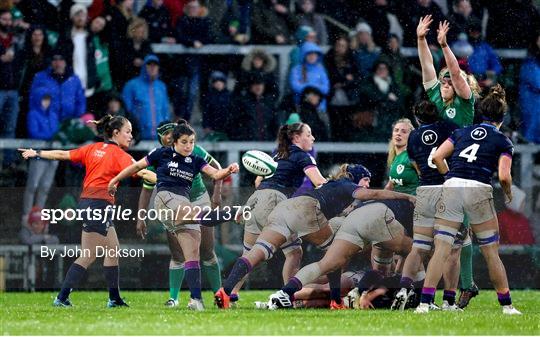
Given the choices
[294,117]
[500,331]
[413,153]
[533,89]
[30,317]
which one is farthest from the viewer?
[533,89]

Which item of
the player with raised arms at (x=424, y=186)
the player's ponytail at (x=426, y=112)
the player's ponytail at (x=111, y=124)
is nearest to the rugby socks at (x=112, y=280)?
the player's ponytail at (x=111, y=124)

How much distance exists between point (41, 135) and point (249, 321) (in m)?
6.76

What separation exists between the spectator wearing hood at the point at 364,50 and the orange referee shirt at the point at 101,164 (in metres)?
6.01

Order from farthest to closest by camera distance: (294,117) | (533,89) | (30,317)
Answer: (533,89) → (294,117) → (30,317)

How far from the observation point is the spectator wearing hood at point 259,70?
1723 centimetres

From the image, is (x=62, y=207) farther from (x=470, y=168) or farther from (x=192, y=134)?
(x=470, y=168)

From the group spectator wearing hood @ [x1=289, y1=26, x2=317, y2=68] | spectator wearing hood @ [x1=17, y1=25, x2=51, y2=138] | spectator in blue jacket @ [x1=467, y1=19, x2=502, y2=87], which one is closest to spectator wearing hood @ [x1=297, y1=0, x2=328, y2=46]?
spectator wearing hood @ [x1=289, y1=26, x2=317, y2=68]

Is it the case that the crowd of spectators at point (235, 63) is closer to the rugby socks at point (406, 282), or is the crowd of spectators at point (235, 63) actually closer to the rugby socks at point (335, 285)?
the rugby socks at point (335, 285)

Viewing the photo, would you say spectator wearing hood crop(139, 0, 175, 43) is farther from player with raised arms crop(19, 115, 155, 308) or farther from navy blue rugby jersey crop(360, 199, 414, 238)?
navy blue rugby jersey crop(360, 199, 414, 238)

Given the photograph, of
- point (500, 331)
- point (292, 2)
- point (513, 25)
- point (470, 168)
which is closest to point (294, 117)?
point (292, 2)

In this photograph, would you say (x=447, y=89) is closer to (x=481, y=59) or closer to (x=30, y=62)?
(x=481, y=59)

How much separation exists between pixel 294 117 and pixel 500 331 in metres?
7.43

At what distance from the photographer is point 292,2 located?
18.5 meters

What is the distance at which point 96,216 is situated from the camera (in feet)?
40.7
